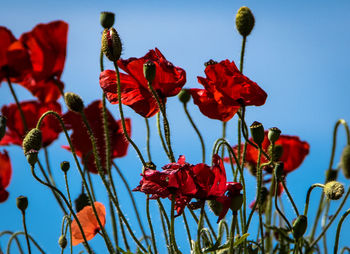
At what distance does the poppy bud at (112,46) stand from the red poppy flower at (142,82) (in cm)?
5

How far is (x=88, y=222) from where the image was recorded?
104 centimetres

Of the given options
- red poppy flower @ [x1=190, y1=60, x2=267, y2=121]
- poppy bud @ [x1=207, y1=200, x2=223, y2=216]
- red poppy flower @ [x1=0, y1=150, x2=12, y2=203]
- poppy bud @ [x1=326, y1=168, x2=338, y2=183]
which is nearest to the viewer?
poppy bud @ [x1=207, y1=200, x2=223, y2=216]

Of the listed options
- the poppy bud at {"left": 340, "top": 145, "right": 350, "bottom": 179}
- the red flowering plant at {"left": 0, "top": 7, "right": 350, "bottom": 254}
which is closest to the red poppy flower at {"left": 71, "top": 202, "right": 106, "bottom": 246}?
the red flowering plant at {"left": 0, "top": 7, "right": 350, "bottom": 254}

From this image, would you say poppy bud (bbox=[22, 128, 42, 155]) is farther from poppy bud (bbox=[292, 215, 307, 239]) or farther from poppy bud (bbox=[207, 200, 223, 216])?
poppy bud (bbox=[292, 215, 307, 239])

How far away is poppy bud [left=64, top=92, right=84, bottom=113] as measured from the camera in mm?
951

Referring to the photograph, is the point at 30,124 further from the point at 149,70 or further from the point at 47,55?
the point at 149,70

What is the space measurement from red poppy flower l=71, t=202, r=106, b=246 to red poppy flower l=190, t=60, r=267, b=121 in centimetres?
27

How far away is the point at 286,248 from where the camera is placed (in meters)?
1.01

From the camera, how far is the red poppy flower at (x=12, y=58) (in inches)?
47.7

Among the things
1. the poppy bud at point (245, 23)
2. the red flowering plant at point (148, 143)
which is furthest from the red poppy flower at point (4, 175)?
the poppy bud at point (245, 23)

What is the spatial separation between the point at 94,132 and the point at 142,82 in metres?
0.36

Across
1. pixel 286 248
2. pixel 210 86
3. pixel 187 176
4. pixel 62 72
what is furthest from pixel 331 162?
pixel 62 72

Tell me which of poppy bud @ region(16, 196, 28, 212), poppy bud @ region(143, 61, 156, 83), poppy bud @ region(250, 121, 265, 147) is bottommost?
poppy bud @ region(16, 196, 28, 212)

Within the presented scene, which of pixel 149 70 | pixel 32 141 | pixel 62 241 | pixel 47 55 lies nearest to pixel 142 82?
pixel 149 70
